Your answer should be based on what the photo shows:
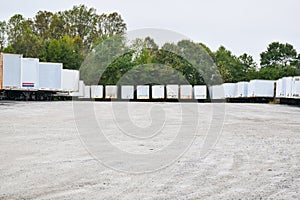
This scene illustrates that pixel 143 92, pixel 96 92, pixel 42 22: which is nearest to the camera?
pixel 96 92

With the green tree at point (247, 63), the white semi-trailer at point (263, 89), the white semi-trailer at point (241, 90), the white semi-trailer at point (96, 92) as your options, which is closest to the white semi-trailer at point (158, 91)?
the white semi-trailer at point (96, 92)

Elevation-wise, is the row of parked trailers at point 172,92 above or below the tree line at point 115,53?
below

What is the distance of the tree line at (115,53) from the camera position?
2154 inches

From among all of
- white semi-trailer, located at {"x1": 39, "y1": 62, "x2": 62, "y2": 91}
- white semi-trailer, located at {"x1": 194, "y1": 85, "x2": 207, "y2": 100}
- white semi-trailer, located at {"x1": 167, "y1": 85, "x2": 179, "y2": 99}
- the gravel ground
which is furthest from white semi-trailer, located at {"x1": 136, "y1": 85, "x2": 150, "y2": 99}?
the gravel ground

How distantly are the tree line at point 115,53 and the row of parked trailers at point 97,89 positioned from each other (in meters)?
2.89

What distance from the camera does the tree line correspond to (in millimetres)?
54719

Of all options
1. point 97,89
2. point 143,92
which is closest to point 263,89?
point 143,92

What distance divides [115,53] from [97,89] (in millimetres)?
7753

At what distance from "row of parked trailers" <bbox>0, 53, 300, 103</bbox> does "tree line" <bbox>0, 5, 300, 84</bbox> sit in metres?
2.89

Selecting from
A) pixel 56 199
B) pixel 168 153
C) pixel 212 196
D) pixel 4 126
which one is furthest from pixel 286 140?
pixel 4 126

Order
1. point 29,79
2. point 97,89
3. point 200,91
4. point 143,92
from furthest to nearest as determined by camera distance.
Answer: point 200,91 < point 143,92 < point 97,89 < point 29,79

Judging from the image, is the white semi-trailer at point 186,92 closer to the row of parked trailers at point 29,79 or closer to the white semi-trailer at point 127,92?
the white semi-trailer at point 127,92

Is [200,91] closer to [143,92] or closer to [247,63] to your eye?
[143,92]

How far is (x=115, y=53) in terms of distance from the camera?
181 feet
